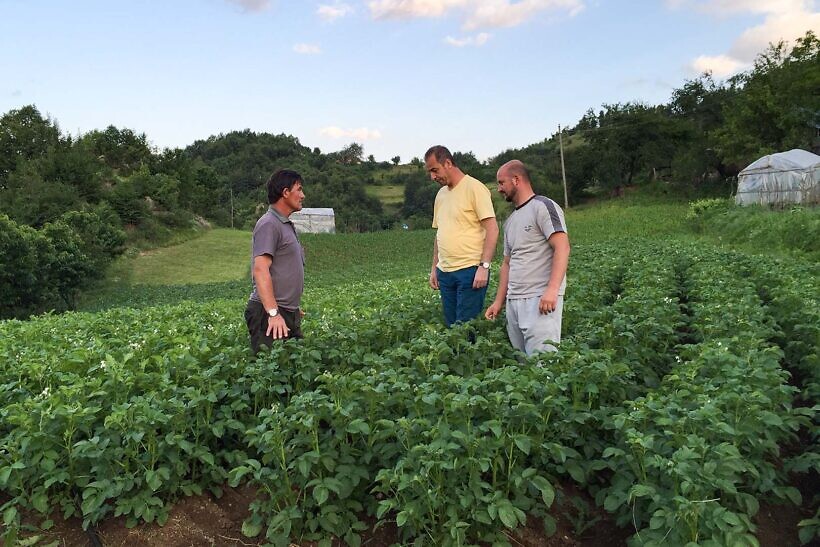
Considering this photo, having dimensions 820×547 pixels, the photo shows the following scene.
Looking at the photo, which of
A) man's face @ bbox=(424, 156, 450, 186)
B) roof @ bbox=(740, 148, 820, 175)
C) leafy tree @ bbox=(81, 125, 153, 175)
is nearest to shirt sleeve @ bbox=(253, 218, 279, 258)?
man's face @ bbox=(424, 156, 450, 186)

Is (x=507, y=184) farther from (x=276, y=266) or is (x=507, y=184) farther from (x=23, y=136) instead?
(x=23, y=136)

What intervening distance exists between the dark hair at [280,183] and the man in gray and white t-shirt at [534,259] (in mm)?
1549

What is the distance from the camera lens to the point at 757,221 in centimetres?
2150

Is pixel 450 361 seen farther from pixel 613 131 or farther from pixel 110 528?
pixel 613 131

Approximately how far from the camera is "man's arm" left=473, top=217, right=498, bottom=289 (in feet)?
17.1

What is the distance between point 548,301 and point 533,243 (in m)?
0.51

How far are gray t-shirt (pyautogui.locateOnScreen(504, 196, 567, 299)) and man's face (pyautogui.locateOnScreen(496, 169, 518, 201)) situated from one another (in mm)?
157

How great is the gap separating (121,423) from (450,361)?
7.50 ft

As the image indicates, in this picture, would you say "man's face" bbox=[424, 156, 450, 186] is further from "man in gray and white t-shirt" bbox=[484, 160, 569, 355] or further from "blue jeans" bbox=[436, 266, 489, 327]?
"blue jeans" bbox=[436, 266, 489, 327]

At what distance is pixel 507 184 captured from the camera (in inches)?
183

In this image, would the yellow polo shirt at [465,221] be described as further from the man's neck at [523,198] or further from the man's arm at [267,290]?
the man's arm at [267,290]

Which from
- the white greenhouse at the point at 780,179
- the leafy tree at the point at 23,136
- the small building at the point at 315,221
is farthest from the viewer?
the small building at the point at 315,221

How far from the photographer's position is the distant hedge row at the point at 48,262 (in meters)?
21.1

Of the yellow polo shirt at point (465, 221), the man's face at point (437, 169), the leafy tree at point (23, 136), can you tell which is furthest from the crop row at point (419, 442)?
the leafy tree at point (23, 136)
